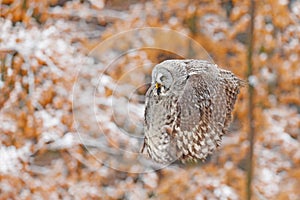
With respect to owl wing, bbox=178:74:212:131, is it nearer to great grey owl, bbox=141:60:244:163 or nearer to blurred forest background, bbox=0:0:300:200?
great grey owl, bbox=141:60:244:163

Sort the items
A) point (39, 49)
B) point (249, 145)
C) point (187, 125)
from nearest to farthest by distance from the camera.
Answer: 1. point (187, 125)
2. point (249, 145)
3. point (39, 49)

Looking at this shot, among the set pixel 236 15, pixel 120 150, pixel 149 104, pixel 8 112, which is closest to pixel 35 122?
pixel 8 112

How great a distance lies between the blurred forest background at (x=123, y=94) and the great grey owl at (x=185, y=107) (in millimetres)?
90

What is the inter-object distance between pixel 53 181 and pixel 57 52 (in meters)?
0.33

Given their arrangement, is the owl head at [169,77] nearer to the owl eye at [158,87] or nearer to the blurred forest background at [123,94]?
the owl eye at [158,87]

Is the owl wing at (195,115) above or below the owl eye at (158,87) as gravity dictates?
below

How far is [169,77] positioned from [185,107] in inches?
3.2

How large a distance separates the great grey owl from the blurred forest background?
9cm

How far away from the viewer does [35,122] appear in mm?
1497

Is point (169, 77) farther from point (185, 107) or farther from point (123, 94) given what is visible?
point (123, 94)

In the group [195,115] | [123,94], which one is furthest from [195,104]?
[123,94]

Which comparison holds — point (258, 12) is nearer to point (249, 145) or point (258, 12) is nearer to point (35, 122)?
point (249, 145)

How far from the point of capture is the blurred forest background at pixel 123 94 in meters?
1.34

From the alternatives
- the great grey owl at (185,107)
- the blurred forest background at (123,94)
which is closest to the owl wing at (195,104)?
the great grey owl at (185,107)
